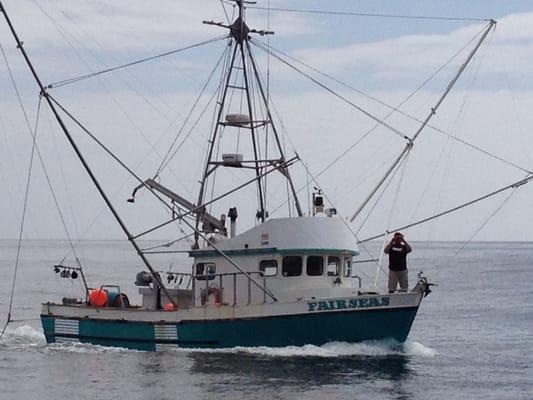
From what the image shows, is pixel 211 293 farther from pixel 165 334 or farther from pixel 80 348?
pixel 80 348

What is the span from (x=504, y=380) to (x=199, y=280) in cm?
956

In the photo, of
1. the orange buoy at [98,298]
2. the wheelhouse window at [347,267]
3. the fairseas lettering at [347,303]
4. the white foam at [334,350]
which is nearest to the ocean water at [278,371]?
the white foam at [334,350]

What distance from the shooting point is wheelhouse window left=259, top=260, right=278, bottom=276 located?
1434 inches

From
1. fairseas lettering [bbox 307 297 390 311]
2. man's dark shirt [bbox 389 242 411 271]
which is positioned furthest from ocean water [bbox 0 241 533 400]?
man's dark shirt [bbox 389 242 411 271]

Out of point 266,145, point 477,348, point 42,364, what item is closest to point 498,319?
point 477,348

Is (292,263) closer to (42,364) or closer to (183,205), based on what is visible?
(183,205)

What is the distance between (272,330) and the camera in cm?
3538

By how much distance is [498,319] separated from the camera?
5681 centimetres

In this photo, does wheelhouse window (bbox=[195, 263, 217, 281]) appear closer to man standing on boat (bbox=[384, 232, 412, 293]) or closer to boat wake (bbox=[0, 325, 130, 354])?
boat wake (bbox=[0, 325, 130, 354])

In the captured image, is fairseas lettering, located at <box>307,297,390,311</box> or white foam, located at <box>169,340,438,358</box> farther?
white foam, located at <box>169,340,438,358</box>

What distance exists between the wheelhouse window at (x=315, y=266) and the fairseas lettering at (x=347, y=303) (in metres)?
1.60

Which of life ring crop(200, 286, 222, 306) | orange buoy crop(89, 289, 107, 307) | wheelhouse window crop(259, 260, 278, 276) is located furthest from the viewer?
orange buoy crop(89, 289, 107, 307)

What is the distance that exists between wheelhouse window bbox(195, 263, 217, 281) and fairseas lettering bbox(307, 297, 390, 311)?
3.96 meters

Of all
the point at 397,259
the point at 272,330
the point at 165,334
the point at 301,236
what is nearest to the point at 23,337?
the point at 165,334
